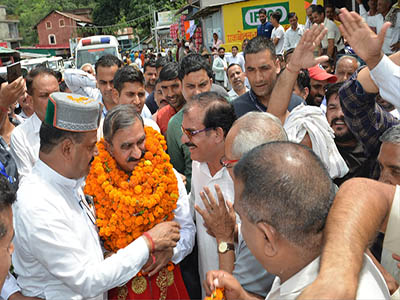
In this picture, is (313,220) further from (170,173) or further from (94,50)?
(94,50)

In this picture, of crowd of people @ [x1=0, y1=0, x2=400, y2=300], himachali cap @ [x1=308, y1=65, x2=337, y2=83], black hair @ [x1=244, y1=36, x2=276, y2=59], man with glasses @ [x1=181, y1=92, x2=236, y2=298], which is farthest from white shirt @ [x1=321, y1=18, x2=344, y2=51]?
man with glasses @ [x1=181, y1=92, x2=236, y2=298]

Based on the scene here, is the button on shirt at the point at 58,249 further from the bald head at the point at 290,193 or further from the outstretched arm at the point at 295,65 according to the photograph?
the outstretched arm at the point at 295,65

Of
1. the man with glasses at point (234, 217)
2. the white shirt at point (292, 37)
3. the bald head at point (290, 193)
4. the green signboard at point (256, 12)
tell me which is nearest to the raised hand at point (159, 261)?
the man with glasses at point (234, 217)

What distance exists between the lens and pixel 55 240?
2.17 m

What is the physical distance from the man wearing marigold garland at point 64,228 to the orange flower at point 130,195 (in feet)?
0.53

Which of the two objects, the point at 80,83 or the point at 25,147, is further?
the point at 80,83

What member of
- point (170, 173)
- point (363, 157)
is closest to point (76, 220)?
point (170, 173)

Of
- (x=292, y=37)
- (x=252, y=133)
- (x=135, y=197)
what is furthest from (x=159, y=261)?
(x=292, y=37)

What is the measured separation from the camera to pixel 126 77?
4.35 m

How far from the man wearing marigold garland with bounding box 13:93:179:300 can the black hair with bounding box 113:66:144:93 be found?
1.81m

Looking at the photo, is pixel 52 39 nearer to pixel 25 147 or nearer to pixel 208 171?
pixel 25 147

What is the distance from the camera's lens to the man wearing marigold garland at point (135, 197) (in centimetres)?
270

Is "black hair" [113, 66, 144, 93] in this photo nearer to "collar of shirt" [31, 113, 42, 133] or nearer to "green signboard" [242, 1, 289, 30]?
"collar of shirt" [31, 113, 42, 133]

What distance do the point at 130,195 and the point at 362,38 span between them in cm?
184
